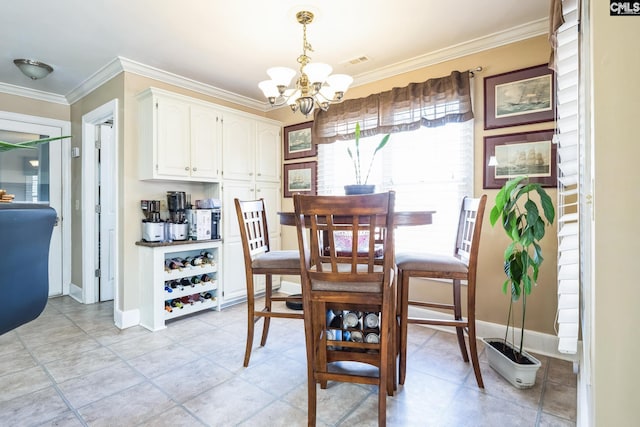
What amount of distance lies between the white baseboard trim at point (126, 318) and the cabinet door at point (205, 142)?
1.41m

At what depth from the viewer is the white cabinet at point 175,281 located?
2.80 meters

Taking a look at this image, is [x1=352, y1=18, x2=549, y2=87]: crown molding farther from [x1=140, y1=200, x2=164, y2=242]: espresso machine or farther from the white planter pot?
[x1=140, y1=200, x2=164, y2=242]: espresso machine

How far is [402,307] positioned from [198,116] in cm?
268

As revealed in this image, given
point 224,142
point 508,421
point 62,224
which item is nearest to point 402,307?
point 508,421

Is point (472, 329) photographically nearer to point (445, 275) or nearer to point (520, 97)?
point (445, 275)

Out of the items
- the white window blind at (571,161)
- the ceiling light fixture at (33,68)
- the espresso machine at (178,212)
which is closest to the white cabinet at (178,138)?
the espresso machine at (178,212)

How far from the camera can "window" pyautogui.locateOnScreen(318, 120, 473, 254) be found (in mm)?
2725

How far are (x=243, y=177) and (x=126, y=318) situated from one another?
1.82 meters

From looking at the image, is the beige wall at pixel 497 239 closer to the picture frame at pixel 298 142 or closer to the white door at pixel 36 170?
the picture frame at pixel 298 142

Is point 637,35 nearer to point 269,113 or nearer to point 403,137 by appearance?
point 403,137

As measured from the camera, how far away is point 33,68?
2.87 meters

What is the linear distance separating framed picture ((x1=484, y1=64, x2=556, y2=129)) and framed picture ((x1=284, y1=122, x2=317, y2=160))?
188 centimetres

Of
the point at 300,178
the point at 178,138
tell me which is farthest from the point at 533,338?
the point at 178,138

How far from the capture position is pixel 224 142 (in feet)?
11.1
